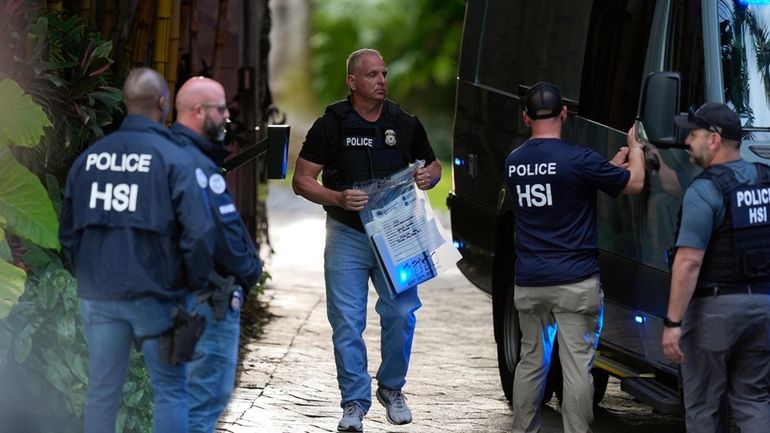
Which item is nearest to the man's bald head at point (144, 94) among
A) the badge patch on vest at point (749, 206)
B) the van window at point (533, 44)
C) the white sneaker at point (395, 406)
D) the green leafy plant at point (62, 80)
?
the green leafy plant at point (62, 80)

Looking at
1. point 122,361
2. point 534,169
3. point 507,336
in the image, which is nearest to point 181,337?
point 122,361

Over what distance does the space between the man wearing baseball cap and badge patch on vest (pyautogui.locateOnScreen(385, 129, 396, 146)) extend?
0.94 meters

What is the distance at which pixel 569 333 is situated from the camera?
7.21m

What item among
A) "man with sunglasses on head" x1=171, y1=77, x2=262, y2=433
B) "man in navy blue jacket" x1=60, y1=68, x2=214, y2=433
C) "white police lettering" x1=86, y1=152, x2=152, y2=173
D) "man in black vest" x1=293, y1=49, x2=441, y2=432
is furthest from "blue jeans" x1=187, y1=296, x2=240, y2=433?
"man in black vest" x1=293, y1=49, x2=441, y2=432

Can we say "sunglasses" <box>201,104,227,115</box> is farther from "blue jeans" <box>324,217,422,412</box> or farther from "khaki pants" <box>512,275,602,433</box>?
"blue jeans" <box>324,217,422,412</box>

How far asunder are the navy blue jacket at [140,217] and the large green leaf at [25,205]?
77cm

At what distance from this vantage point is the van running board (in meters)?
7.12

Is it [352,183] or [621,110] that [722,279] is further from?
[352,183]

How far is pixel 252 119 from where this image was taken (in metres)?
11.7

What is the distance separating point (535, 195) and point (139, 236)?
2.04m

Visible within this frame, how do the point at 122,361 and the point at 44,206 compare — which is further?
the point at 44,206

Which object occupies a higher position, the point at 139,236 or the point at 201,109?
the point at 201,109

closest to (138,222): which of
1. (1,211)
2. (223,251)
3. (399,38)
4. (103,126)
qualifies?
(223,251)

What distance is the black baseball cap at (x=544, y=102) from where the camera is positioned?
7.07m
